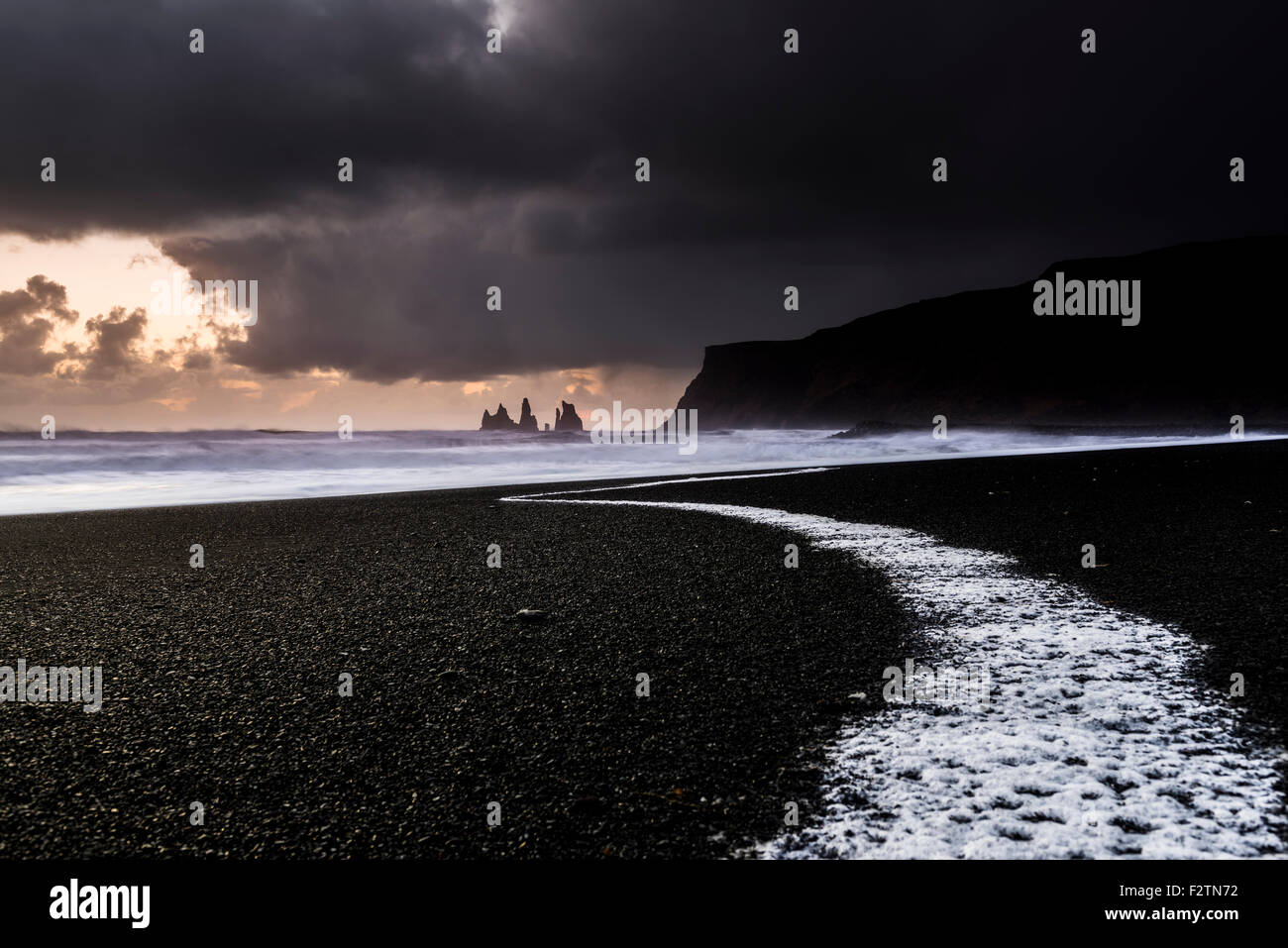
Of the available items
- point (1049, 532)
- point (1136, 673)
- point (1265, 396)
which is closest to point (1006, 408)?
point (1265, 396)

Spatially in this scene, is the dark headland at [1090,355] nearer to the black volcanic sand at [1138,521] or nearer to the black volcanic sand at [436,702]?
the black volcanic sand at [1138,521]

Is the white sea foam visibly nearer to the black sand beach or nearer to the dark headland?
the black sand beach

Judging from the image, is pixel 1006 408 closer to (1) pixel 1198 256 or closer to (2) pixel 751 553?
(1) pixel 1198 256

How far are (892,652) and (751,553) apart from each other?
12.7 feet

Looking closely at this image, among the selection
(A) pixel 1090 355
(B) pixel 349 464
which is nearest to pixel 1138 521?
(B) pixel 349 464

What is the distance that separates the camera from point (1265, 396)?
74.8 m

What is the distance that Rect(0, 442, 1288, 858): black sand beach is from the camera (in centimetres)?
305

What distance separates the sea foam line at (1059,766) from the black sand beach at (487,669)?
0.26 metres

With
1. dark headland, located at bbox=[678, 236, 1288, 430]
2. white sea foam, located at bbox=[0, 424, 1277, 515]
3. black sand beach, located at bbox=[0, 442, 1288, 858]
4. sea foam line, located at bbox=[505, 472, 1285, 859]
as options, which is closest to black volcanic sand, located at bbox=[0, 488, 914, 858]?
black sand beach, located at bbox=[0, 442, 1288, 858]

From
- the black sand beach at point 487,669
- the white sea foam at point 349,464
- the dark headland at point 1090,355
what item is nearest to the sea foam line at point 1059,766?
the black sand beach at point 487,669

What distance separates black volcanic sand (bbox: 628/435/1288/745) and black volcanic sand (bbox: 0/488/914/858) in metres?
2.19

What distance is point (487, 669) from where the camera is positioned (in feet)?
16.3

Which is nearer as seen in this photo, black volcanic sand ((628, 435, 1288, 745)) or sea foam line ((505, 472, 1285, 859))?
sea foam line ((505, 472, 1285, 859))
